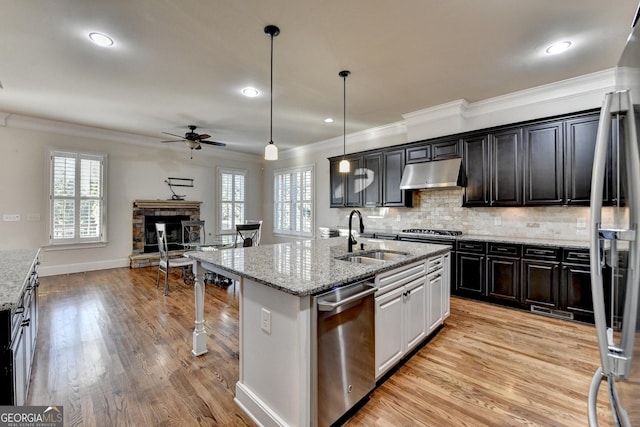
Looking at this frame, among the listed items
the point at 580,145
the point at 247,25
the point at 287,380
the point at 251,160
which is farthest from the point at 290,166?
the point at 287,380

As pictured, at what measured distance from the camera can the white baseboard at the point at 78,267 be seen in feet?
17.5

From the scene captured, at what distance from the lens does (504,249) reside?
373cm

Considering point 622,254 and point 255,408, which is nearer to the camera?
point 622,254

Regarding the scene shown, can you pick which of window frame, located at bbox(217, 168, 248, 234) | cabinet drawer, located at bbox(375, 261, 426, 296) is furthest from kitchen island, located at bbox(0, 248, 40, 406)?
window frame, located at bbox(217, 168, 248, 234)

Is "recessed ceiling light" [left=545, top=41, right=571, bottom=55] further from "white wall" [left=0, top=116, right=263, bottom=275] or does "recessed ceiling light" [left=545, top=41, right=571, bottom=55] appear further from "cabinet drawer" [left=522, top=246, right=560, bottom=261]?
"white wall" [left=0, top=116, right=263, bottom=275]

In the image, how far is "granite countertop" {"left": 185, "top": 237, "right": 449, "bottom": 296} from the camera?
162cm

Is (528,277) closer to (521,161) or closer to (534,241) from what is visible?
(534,241)

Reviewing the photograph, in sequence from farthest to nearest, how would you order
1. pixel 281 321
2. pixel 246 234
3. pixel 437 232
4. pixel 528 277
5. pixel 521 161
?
pixel 246 234, pixel 437 232, pixel 521 161, pixel 528 277, pixel 281 321

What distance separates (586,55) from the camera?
305 cm

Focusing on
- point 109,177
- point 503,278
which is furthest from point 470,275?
point 109,177

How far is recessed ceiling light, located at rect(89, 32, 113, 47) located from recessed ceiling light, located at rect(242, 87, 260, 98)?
60.0 inches

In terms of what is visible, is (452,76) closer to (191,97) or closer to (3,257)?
(191,97)

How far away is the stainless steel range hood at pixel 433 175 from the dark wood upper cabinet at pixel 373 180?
1.89 ft

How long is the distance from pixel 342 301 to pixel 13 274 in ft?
6.93
